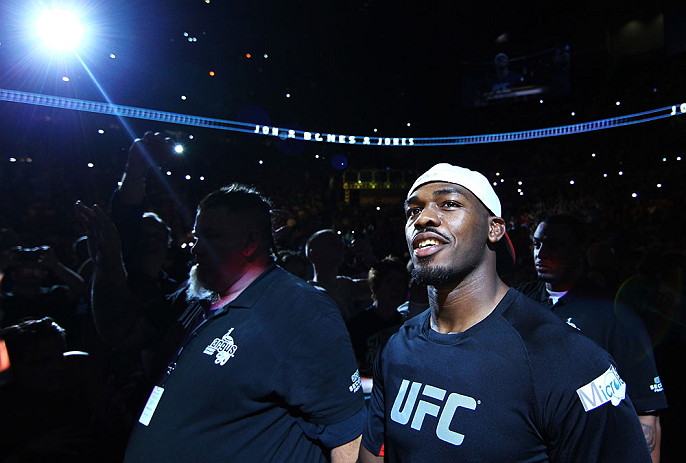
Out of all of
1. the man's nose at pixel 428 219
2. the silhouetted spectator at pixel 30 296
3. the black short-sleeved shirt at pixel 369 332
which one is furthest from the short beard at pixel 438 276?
the silhouetted spectator at pixel 30 296

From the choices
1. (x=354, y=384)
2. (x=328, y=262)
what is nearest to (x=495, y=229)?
(x=354, y=384)

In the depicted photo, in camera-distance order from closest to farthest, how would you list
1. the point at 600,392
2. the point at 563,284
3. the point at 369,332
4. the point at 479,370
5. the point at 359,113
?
the point at 600,392 → the point at 479,370 → the point at 563,284 → the point at 369,332 → the point at 359,113

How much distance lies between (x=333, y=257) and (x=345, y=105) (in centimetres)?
1542

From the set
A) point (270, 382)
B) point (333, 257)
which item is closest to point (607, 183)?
point (333, 257)

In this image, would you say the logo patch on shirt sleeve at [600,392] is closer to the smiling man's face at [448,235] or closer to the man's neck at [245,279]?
the smiling man's face at [448,235]

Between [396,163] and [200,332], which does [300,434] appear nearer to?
[200,332]

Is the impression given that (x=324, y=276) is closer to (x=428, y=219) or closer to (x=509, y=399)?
(x=428, y=219)

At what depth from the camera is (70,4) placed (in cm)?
821

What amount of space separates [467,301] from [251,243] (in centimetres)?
102

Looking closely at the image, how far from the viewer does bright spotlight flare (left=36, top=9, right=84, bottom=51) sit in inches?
325

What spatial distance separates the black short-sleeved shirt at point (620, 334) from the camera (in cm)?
197

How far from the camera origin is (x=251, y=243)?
191 centimetres

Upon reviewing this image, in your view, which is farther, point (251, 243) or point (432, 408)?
point (251, 243)

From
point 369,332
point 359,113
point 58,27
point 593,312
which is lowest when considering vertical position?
point 369,332
